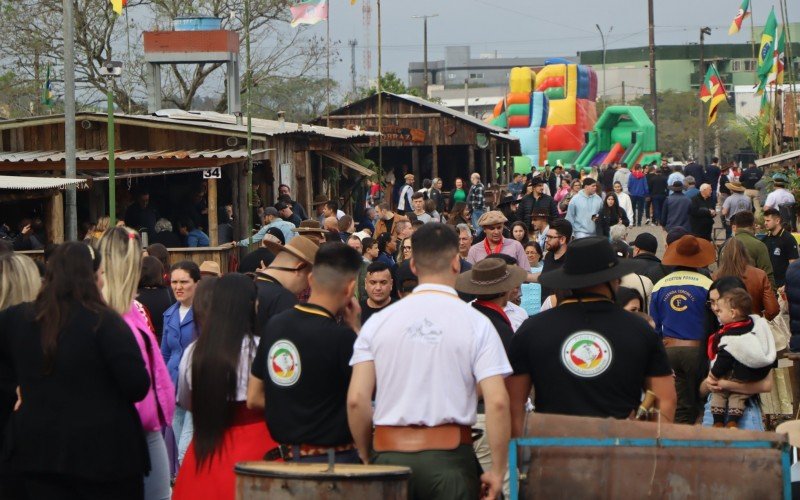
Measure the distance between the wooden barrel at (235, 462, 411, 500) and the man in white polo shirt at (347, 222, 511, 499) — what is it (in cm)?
20

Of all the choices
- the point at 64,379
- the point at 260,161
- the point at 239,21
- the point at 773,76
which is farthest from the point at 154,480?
the point at 239,21

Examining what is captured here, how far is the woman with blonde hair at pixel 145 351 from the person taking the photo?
5.99 m

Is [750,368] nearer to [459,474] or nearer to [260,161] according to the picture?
[459,474]

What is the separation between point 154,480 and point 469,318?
1.77 meters

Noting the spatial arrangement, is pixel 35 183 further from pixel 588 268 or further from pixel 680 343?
pixel 588 268

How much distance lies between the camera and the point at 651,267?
1103cm

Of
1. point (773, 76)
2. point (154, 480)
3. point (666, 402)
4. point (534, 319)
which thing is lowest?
point (154, 480)

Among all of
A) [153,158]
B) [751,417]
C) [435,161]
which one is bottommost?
[751,417]

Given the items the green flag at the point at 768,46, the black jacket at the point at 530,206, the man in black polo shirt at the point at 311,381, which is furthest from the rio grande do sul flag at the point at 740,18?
the man in black polo shirt at the point at 311,381

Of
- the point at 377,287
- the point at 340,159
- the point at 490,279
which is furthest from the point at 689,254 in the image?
the point at 340,159

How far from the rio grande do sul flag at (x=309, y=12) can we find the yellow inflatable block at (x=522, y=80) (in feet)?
124

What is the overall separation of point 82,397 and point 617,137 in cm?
5771

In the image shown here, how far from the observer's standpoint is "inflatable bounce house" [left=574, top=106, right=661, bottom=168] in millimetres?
58750

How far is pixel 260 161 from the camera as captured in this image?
2311 centimetres
